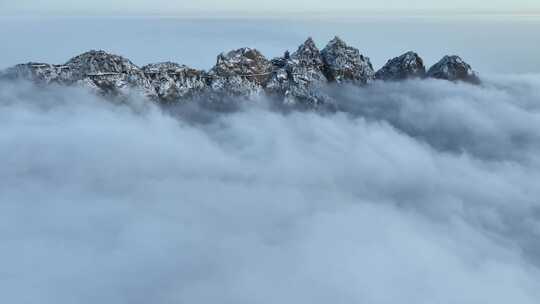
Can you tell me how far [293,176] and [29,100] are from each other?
222 feet

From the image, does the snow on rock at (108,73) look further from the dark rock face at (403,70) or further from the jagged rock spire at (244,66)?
the dark rock face at (403,70)

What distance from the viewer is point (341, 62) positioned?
487 ft

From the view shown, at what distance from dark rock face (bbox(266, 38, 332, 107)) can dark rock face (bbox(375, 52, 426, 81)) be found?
23473 mm

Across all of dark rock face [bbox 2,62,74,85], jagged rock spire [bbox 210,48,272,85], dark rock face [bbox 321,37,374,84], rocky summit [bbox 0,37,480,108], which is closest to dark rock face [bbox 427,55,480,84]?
rocky summit [bbox 0,37,480,108]

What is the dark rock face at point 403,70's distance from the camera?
160 meters

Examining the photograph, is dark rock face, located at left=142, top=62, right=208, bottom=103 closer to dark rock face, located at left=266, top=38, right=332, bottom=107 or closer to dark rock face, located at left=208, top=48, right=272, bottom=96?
dark rock face, located at left=208, top=48, right=272, bottom=96

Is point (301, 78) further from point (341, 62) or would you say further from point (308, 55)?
point (341, 62)

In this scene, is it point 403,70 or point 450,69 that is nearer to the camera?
point 450,69

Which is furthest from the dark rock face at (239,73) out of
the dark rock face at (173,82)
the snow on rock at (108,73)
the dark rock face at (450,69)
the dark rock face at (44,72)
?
the dark rock face at (450,69)

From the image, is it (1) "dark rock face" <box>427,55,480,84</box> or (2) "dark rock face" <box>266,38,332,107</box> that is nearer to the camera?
(2) "dark rock face" <box>266,38,332,107</box>

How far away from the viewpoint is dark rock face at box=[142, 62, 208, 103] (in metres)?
134

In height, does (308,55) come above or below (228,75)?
above

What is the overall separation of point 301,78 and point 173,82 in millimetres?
31324

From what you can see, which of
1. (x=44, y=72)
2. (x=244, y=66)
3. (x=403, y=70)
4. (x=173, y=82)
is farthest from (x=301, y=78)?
(x=44, y=72)
